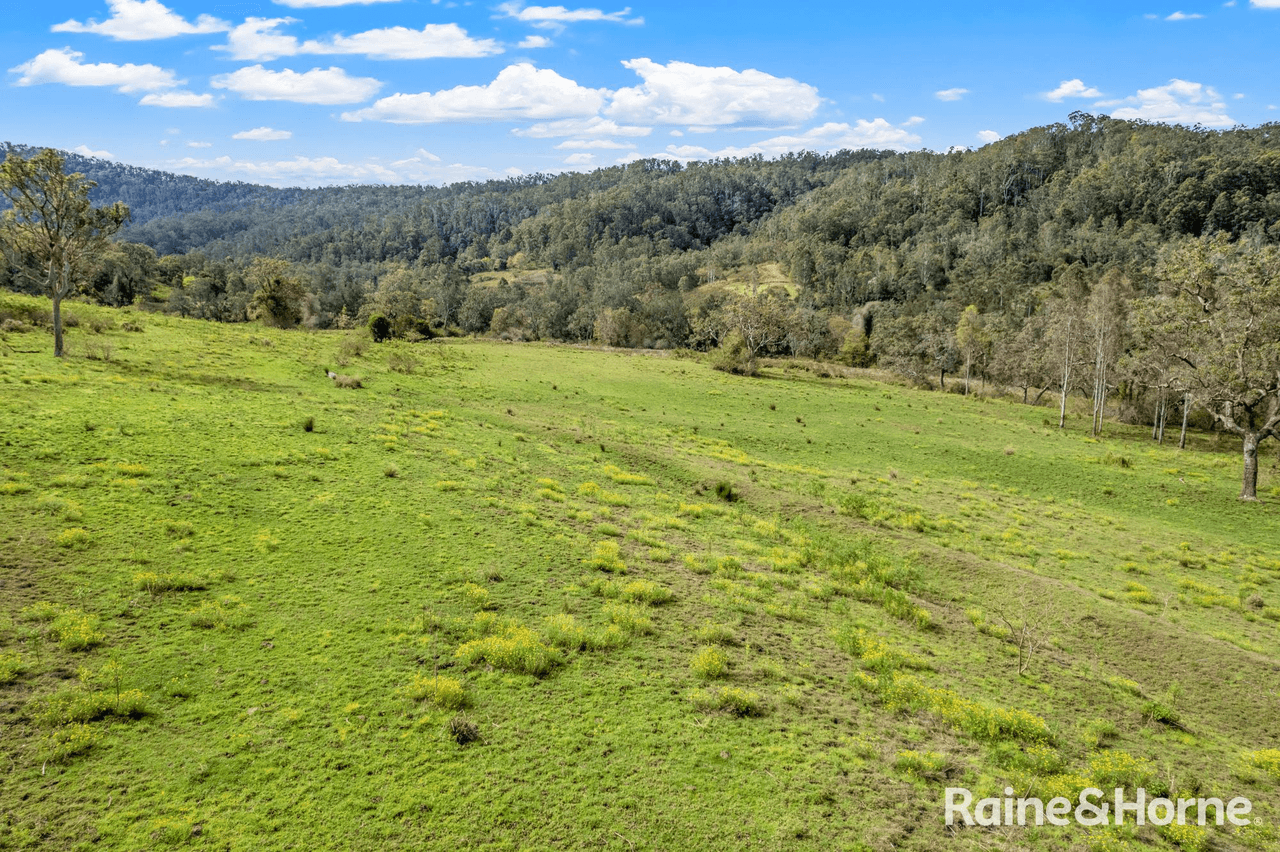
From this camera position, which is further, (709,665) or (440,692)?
(709,665)

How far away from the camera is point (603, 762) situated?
9.23 metres

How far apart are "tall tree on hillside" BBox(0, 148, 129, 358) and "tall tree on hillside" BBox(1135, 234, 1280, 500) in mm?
53082

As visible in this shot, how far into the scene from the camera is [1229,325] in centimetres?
3050

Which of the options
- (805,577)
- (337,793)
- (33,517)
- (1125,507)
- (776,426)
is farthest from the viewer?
(776,426)

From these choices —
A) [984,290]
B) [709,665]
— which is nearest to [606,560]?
[709,665]

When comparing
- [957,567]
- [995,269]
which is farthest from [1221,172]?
[957,567]

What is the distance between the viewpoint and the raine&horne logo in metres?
8.86

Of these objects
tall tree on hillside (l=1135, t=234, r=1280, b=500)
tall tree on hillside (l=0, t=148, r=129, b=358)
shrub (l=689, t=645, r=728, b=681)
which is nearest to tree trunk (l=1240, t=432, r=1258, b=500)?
tall tree on hillside (l=1135, t=234, r=1280, b=500)

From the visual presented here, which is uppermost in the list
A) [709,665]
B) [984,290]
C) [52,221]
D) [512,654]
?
[984,290]

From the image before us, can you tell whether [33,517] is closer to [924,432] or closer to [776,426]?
[776,426]

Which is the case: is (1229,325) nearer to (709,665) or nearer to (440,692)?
(709,665)

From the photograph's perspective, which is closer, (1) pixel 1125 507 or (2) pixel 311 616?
(2) pixel 311 616

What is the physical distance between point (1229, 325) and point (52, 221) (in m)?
56.7

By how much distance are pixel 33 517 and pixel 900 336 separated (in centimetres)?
10269
